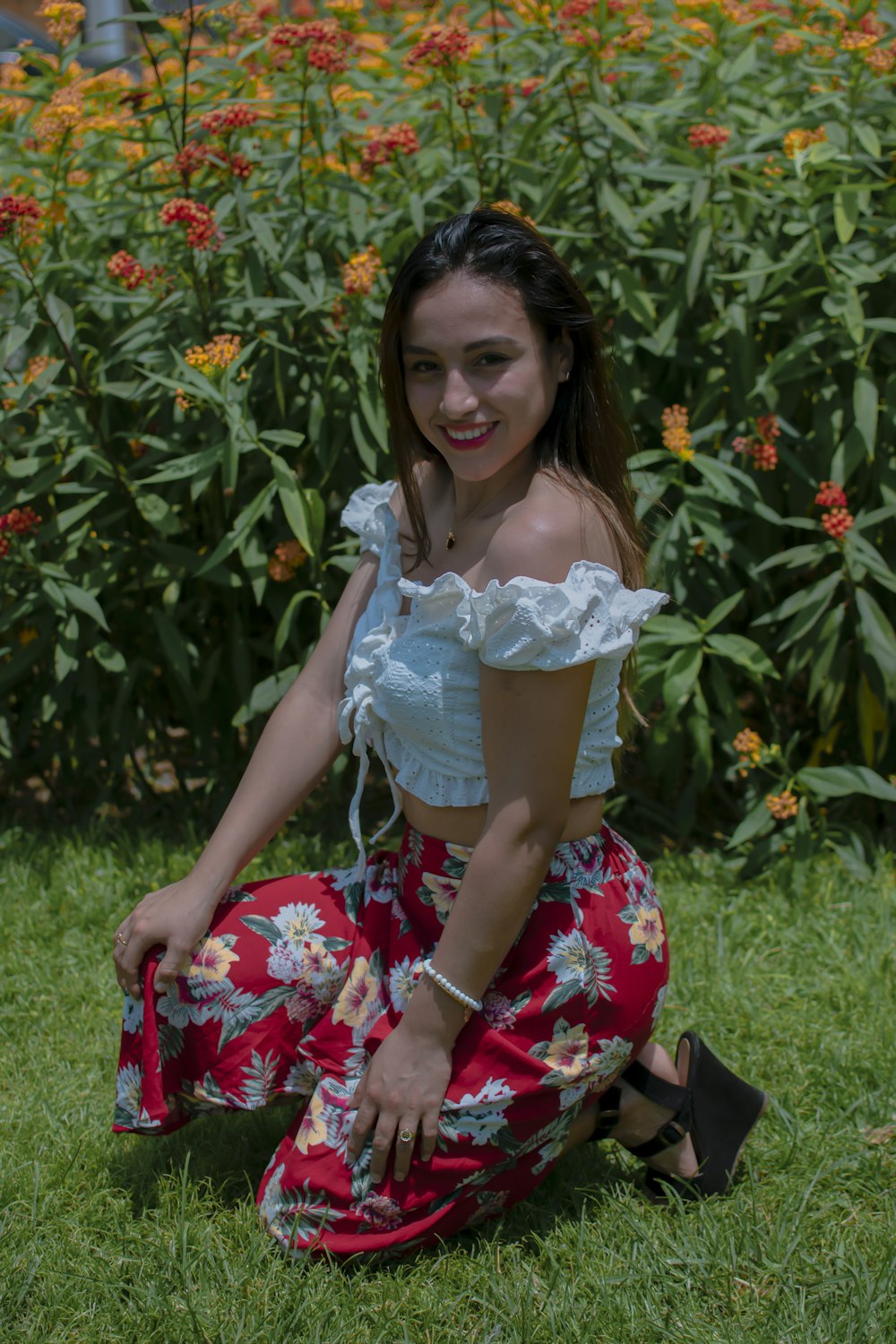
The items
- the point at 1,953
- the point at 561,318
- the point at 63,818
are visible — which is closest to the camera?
the point at 561,318

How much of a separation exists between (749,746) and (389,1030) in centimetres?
132

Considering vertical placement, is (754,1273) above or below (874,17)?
below

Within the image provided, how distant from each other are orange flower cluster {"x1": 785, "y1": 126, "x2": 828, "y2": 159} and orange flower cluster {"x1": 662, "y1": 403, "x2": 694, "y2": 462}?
1.97 ft

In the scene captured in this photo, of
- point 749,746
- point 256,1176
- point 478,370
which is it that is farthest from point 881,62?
point 256,1176

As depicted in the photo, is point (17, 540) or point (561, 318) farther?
point (17, 540)

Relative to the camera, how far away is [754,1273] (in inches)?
74.2

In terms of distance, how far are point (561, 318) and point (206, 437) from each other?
4.16 ft

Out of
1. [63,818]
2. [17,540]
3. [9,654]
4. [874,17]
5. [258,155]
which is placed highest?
[874,17]

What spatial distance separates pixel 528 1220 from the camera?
2051 millimetres

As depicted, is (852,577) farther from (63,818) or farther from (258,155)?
(63,818)

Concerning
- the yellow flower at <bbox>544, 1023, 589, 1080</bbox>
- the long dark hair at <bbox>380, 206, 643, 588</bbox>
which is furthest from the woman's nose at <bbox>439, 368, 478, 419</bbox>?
the yellow flower at <bbox>544, 1023, 589, 1080</bbox>

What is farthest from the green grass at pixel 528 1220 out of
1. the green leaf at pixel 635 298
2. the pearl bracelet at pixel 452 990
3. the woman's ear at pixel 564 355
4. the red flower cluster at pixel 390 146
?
the red flower cluster at pixel 390 146

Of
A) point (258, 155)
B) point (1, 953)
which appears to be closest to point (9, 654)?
point (1, 953)

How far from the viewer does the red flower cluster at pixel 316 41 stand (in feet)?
9.42
